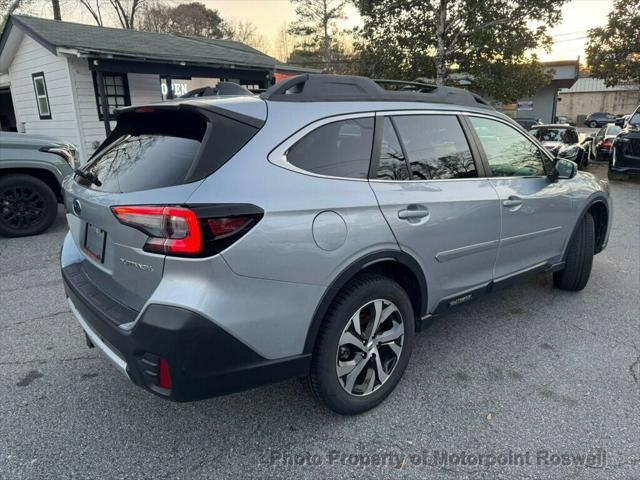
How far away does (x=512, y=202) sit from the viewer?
10.7 feet

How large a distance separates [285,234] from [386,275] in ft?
2.91

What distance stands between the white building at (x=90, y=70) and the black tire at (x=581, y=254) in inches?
416

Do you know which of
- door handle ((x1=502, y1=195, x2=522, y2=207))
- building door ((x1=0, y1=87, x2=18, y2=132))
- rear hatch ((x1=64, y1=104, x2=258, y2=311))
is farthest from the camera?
building door ((x1=0, y1=87, x2=18, y2=132))

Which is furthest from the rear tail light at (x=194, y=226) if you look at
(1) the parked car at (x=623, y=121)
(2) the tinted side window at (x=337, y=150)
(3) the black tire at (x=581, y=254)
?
(1) the parked car at (x=623, y=121)

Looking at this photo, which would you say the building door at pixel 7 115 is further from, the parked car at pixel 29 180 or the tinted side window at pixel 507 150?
the tinted side window at pixel 507 150

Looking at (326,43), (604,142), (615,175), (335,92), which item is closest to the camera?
(335,92)

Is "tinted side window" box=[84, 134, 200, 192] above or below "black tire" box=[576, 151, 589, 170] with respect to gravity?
above

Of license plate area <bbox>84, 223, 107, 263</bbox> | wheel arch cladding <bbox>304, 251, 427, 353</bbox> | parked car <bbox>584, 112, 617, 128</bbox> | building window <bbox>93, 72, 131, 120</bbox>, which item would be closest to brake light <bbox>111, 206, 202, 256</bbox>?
license plate area <bbox>84, 223, 107, 263</bbox>

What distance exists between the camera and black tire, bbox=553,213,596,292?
422 centimetres

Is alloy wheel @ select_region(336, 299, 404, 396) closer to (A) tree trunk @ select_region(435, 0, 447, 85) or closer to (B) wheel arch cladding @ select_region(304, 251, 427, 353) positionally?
(B) wheel arch cladding @ select_region(304, 251, 427, 353)

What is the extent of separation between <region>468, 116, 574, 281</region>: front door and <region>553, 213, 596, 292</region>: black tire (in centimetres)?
36

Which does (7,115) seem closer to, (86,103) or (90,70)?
(86,103)

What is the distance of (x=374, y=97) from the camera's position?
2648 millimetres

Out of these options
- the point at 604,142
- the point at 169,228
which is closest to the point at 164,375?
the point at 169,228
